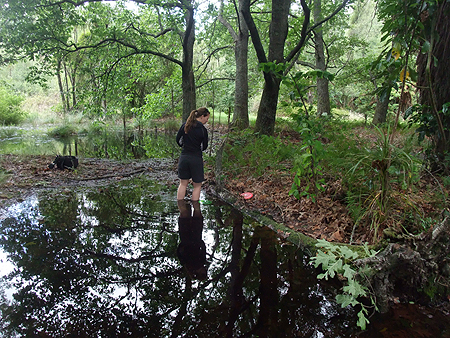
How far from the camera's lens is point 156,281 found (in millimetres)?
3561

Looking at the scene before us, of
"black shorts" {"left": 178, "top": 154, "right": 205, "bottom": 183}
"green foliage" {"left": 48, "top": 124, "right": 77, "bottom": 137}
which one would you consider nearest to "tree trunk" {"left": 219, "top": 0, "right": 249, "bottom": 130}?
"black shorts" {"left": 178, "top": 154, "right": 205, "bottom": 183}

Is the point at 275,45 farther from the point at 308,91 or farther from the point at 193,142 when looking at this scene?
the point at 193,142

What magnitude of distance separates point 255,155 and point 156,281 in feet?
15.1

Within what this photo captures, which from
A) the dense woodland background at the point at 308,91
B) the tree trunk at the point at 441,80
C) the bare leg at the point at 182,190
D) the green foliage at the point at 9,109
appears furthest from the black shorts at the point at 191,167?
the green foliage at the point at 9,109

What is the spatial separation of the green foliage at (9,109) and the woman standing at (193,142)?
77.8 ft

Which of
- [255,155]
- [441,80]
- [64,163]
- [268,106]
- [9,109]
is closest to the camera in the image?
[441,80]

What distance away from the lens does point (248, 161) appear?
7832 mm

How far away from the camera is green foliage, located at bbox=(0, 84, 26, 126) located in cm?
2345

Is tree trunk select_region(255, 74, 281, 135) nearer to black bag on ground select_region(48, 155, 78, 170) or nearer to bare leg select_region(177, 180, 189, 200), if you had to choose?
bare leg select_region(177, 180, 189, 200)

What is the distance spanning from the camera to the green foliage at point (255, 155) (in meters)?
7.06

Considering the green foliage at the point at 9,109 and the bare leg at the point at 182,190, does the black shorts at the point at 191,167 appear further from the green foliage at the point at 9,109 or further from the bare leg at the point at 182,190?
the green foliage at the point at 9,109

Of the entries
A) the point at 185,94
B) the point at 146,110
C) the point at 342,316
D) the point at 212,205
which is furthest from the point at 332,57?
the point at 342,316

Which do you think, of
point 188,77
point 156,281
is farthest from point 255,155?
point 188,77

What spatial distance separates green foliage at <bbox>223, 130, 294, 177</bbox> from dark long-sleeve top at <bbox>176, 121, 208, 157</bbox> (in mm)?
1714
